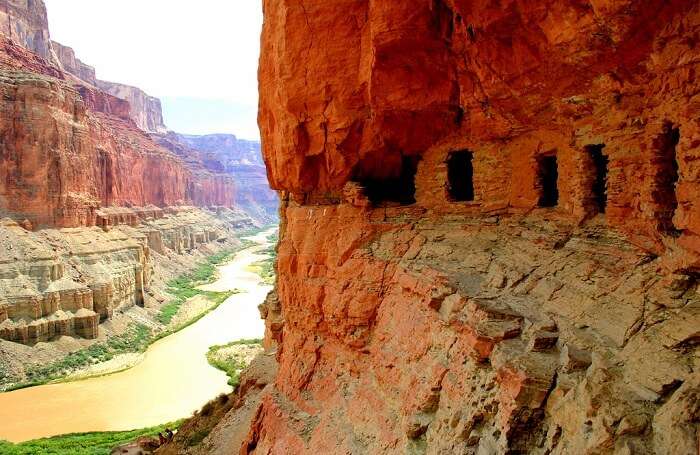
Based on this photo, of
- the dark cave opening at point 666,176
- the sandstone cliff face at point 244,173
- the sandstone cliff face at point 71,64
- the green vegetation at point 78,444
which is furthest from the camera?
the sandstone cliff face at point 244,173

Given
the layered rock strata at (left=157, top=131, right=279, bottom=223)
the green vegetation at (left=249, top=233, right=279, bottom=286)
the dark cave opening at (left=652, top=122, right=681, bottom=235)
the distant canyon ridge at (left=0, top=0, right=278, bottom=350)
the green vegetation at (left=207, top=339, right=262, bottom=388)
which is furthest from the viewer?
the layered rock strata at (left=157, top=131, right=279, bottom=223)

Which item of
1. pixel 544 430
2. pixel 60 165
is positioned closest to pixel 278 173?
pixel 544 430

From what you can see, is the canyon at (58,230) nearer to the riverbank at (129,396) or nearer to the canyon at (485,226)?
the riverbank at (129,396)

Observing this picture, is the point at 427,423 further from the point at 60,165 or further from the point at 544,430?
the point at 60,165

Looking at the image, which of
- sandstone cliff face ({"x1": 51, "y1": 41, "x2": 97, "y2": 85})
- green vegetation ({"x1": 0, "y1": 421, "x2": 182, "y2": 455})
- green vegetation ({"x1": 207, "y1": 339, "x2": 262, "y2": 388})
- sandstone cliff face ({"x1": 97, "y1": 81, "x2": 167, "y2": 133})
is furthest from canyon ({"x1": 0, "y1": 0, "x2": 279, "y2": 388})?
sandstone cliff face ({"x1": 97, "y1": 81, "x2": 167, "y2": 133})

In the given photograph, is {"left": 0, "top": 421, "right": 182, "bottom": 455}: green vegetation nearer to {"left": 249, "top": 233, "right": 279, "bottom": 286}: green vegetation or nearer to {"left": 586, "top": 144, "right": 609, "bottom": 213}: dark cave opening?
{"left": 586, "top": 144, "right": 609, "bottom": 213}: dark cave opening

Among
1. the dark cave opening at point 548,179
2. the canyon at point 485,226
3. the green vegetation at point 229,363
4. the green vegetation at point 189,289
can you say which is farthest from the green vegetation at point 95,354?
the dark cave opening at point 548,179

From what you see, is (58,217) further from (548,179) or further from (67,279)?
(548,179)
